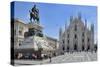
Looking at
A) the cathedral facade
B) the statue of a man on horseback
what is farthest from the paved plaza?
the statue of a man on horseback

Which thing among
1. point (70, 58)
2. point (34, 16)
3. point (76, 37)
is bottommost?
point (70, 58)

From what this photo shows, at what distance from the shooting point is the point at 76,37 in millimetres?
2627

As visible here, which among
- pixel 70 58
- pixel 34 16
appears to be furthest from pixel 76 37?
pixel 34 16

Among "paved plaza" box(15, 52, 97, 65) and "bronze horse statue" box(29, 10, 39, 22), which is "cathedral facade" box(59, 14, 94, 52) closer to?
"paved plaza" box(15, 52, 97, 65)

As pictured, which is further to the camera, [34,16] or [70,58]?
[70,58]

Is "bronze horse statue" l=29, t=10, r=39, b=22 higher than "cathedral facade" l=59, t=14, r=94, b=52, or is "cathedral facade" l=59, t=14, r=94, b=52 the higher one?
"bronze horse statue" l=29, t=10, r=39, b=22

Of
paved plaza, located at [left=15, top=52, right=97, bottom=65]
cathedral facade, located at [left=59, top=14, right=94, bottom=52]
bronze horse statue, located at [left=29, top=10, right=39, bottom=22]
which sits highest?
bronze horse statue, located at [left=29, top=10, right=39, bottom=22]

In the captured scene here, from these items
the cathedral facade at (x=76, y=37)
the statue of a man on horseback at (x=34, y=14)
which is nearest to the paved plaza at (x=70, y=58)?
the cathedral facade at (x=76, y=37)

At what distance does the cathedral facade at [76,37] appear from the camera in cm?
258

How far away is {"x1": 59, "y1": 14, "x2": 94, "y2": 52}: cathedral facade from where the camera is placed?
8.45ft

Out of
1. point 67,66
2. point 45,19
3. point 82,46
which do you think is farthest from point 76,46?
point 45,19

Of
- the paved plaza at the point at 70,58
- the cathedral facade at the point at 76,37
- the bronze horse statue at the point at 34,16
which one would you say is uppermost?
the bronze horse statue at the point at 34,16

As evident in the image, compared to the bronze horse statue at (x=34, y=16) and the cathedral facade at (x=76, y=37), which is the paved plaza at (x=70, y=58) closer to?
the cathedral facade at (x=76, y=37)

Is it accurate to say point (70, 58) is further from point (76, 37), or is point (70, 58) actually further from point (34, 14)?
point (34, 14)
